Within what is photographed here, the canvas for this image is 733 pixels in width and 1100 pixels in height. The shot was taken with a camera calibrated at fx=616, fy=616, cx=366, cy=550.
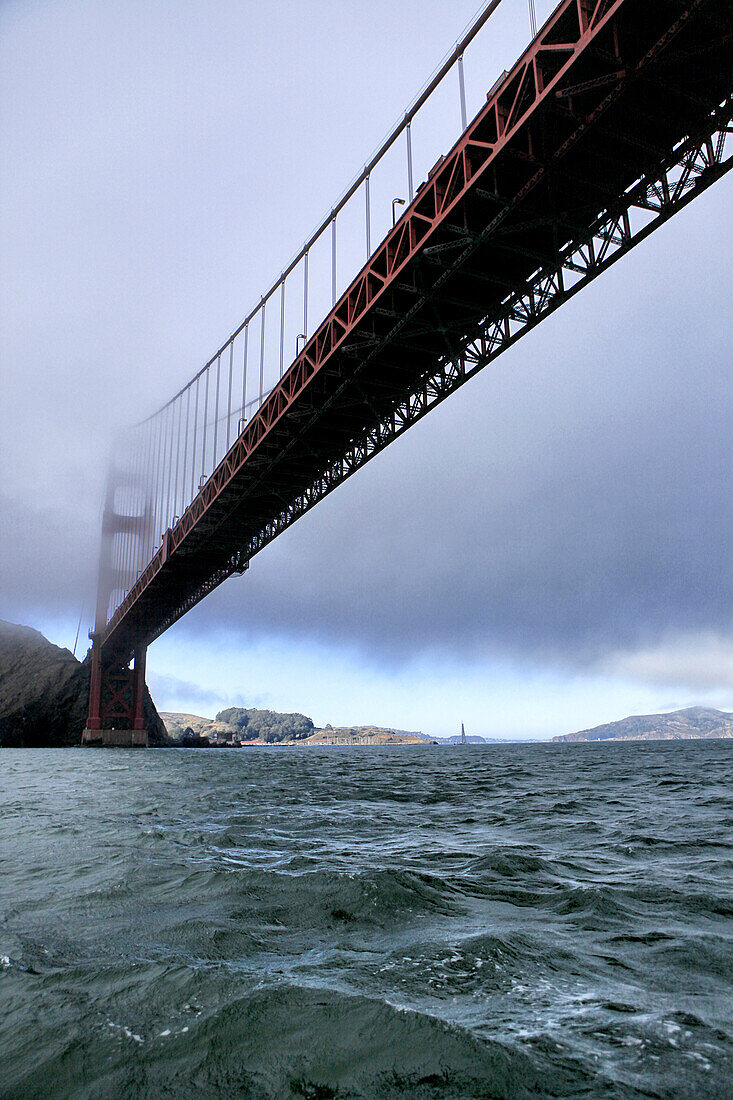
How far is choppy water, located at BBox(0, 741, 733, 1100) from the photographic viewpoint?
247 centimetres

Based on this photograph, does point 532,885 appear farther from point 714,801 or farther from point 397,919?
point 714,801

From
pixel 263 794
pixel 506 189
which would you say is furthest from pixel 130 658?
pixel 506 189

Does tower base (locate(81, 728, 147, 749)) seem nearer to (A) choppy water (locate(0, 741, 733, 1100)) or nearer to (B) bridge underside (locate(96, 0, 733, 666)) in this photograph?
(B) bridge underside (locate(96, 0, 733, 666))

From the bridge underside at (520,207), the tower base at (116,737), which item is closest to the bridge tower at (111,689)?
the tower base at (116,737)

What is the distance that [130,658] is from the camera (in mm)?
65188

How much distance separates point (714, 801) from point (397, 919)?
10739 millimetres

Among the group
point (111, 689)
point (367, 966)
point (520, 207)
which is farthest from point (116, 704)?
point (367, 966)

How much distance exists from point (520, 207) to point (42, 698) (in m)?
68.7

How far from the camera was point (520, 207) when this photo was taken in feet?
45.7

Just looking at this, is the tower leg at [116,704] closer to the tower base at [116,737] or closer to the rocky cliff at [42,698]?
the tower base at [116,737]

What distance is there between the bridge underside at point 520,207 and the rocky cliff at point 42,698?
52.3 metres

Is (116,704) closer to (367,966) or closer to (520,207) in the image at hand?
(520,207)

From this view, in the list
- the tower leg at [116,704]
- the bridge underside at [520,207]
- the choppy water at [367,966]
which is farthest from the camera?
the tower leg at [116,704]

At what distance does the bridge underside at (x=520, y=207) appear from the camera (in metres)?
10.5
